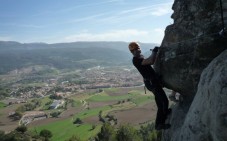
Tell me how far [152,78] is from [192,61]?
172 centimetres

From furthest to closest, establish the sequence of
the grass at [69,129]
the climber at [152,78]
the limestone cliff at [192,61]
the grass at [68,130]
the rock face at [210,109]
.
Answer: the grass at [69,129]
the grass at [68,130]
the climber at [152,78]
the limestone cliff at [192,61]
the rock face at [210,109]

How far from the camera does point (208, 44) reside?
1116 cm

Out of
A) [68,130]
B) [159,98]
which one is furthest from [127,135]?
[159,98]

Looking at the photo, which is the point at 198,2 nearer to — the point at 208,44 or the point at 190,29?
the point at 190,29

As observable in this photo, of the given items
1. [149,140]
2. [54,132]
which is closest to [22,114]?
[54,132]

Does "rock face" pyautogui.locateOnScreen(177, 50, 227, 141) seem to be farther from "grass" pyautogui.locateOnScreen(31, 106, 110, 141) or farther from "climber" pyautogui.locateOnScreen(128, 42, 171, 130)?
"grass" pyautogui.locateOnScreen(31, 106, 110, 141)

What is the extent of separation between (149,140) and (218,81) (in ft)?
146

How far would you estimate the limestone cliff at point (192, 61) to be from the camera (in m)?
9.35

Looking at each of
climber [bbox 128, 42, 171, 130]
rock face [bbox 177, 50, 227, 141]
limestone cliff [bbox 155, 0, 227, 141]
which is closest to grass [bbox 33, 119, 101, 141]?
limestone cliff [bbox 155, 0, 227, 141]

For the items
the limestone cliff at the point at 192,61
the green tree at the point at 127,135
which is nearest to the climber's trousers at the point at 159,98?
the limestone cliff at the point at 192,61

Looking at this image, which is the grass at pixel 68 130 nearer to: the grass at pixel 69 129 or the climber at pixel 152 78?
the grass at pixel 69 129

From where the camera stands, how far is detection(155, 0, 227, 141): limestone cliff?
935cm

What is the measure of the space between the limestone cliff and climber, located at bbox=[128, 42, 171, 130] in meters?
0.84

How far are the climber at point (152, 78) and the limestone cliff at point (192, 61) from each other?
840 millimetres
